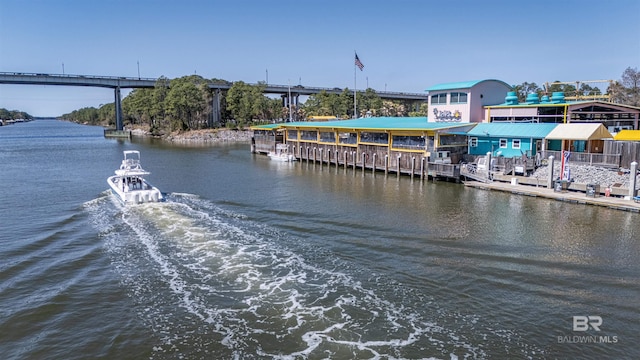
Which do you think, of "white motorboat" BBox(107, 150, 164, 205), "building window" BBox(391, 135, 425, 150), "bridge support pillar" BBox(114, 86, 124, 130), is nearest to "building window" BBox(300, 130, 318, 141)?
"building window" BBox(391, 135, 425, 150)

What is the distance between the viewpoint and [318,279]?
55.4 ft

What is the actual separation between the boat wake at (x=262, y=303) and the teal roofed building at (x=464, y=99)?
3157 centimetres

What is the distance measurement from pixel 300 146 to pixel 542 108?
3013 centimetres

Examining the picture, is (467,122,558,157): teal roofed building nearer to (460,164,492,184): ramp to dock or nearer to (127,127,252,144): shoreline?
(460,164,492,184): ramp to dock

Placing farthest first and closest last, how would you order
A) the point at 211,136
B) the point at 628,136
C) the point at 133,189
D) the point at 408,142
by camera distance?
the point at 211,136 → the point at 408,142 → the point at 628,136 → the point at 133,189

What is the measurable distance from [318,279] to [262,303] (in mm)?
2755

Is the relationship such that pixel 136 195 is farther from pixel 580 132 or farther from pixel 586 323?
pixel 580 132

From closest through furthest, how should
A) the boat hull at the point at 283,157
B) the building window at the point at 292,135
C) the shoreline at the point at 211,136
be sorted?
the boat hull at the point at 283,157, the building window at the point at 292,135, the shoreline at the point at 211,136

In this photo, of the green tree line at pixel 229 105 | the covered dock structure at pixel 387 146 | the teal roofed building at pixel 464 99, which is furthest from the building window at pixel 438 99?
the green tree line at pixel 229 105

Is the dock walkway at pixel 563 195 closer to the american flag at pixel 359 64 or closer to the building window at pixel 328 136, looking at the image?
the building window at pixel 328 136

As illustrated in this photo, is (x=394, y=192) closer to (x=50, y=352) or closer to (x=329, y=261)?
(x=329, y=261)

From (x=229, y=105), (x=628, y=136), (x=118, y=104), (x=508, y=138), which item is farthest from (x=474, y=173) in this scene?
(x=118, y=104)

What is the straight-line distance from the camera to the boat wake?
1234 cm

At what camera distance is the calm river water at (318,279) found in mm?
12609
